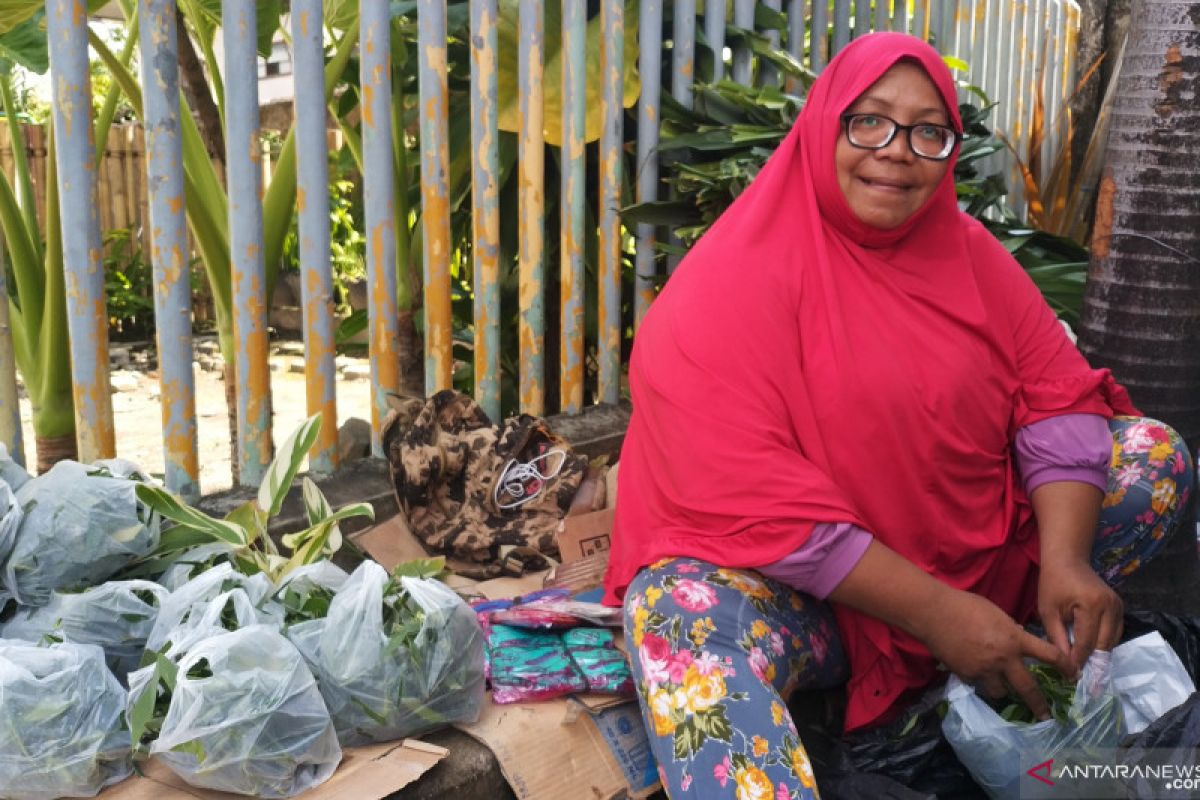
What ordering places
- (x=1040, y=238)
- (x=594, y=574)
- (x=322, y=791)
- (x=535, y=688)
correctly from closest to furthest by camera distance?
1. (x=322, y=791)
2. (x=535, y=688)
3. (x=594, y=574)
4. (x=1040, y=238)

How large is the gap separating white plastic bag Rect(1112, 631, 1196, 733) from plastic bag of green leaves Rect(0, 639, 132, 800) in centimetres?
165

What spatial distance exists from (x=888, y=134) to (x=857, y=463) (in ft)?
1.94

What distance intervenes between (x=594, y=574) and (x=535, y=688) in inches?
20.7

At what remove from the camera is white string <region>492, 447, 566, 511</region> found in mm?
2811

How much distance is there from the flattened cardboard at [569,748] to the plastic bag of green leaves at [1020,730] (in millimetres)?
541

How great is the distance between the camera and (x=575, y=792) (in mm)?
2033

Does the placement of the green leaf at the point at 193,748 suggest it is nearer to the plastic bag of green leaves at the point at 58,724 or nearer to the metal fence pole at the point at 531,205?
the plastic bag of green leaves at the point at 58,724

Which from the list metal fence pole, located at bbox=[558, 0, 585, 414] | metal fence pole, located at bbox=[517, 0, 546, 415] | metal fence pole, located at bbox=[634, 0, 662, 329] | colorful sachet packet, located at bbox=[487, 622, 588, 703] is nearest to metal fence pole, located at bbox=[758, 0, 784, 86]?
metal fence pole, located at bbox=[634, 0, 662, 329]

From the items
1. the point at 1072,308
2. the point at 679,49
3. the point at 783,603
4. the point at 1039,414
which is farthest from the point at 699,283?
the point at 1072,308

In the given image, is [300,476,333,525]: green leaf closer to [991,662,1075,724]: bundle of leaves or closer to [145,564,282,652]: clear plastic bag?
[145,564,282,652]: clear plastic bag

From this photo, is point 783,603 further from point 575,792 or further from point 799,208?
point 799,208

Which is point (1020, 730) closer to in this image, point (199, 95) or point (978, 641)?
point (978, 641)

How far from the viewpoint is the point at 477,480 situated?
280 cm


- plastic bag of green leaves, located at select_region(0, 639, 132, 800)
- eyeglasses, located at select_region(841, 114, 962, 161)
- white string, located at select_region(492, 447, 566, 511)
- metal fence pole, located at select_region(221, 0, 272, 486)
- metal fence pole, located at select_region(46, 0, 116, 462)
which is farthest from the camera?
white string, located at select_region(492, 447, 566, 511)
